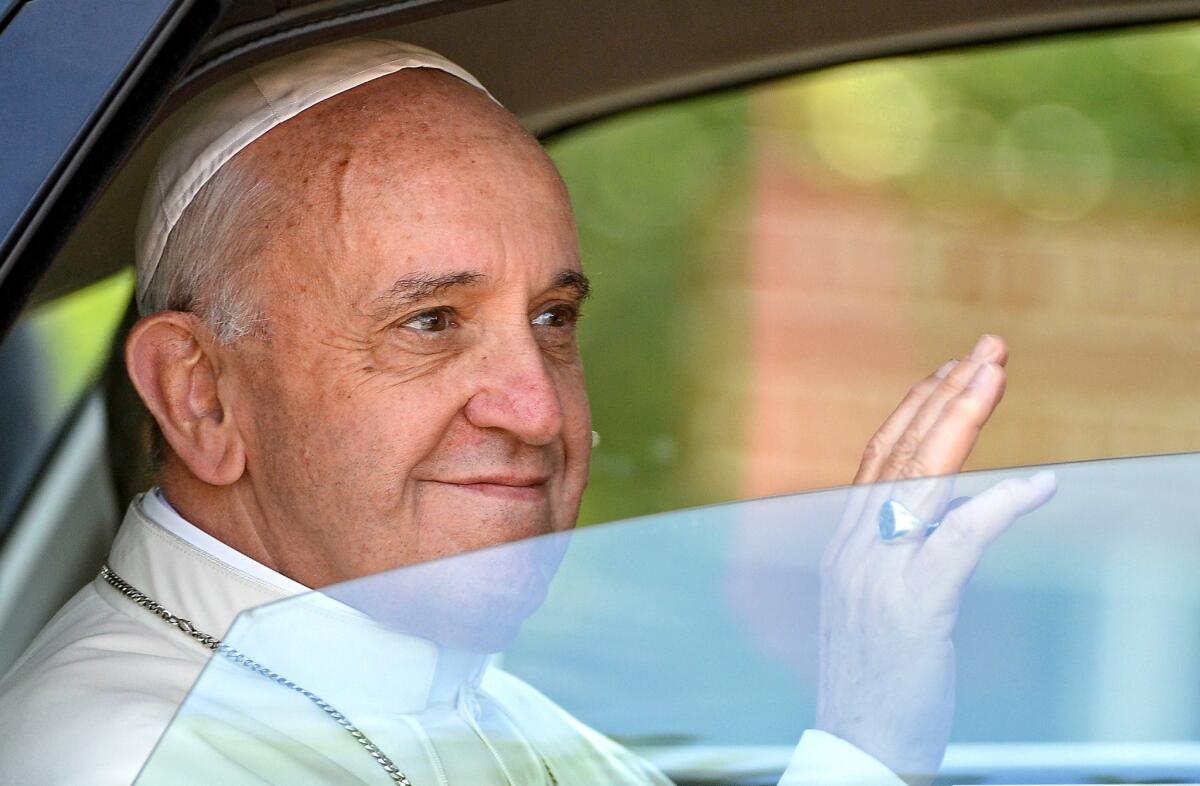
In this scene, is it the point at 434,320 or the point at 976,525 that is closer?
the point at 976,525

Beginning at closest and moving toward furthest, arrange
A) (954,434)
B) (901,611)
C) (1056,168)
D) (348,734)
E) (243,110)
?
(348,734) → (901,611) → (954,434) → (243,110) → (1056,168)

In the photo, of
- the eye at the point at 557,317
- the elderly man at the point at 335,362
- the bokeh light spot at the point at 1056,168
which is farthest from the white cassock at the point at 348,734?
the bokeh light spot at the point at 1056,168

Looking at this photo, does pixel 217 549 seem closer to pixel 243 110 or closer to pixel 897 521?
pixel 243 110

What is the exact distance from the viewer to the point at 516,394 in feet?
5.85

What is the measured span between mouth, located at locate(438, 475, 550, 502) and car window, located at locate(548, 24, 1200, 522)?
129 cm

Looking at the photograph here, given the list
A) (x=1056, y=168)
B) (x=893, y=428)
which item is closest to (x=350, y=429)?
(x=893, y=428)

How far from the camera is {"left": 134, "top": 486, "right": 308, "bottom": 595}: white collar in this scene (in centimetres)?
173

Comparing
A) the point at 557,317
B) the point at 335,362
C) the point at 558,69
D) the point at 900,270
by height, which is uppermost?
the point at 900,270

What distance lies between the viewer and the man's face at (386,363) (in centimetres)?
172

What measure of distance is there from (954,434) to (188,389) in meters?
0.91

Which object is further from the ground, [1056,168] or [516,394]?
[1056,168]

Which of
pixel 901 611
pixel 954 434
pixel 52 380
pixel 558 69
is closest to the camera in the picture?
pixel 901 611

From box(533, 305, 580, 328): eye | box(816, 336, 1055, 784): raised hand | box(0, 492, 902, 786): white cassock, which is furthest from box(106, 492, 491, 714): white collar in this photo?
box(533, 305, 580, 328): eye

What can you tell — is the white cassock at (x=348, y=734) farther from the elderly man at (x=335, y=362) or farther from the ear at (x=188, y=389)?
the ear at (x=188, y=389)
